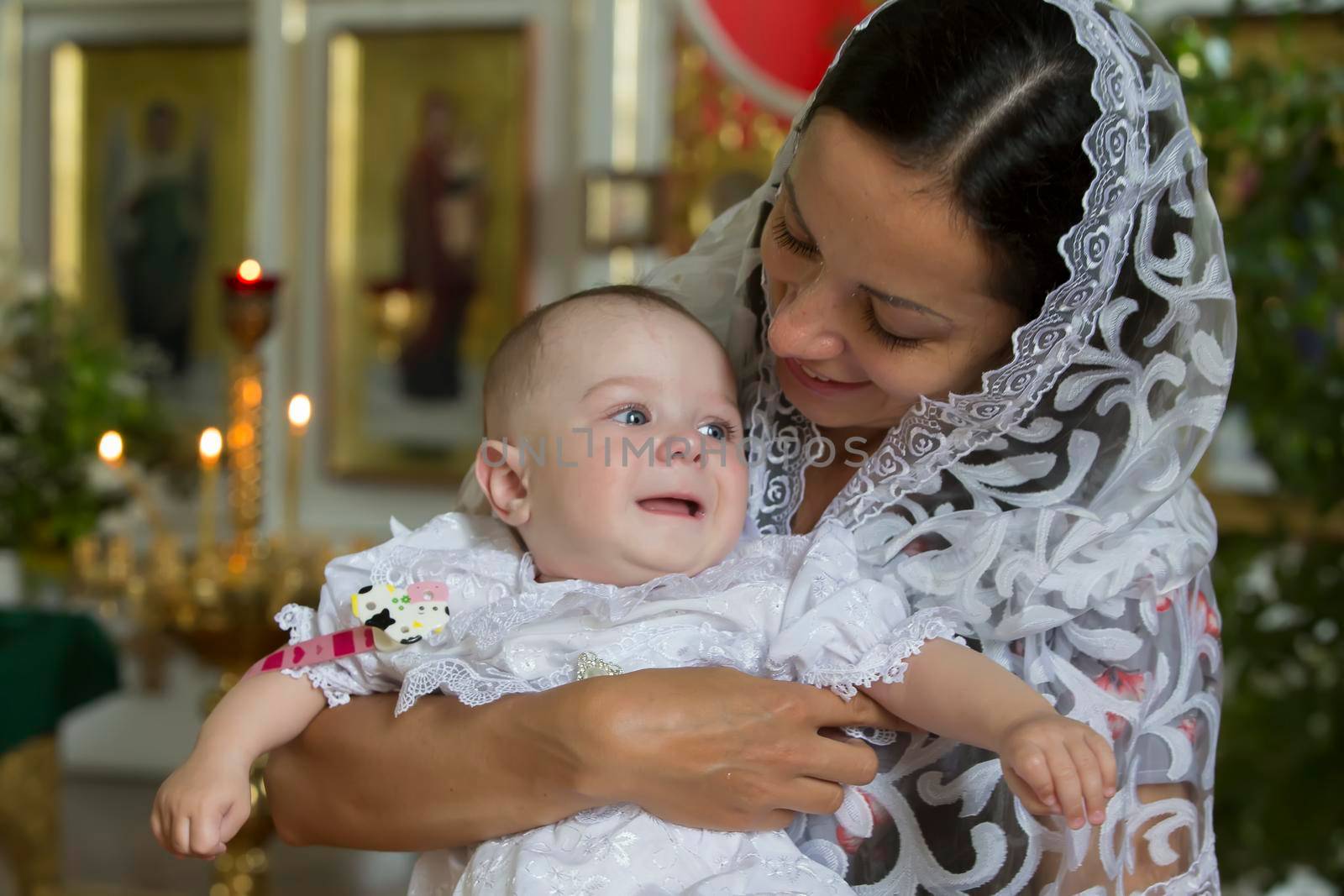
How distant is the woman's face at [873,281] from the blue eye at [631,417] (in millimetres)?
198

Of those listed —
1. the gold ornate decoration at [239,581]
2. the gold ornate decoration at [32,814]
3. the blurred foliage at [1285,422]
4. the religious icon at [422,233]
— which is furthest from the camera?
the religious icon at [422,233]

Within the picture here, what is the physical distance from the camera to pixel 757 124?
4531 mm

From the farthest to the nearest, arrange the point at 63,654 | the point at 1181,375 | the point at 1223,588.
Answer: the point at 63,654 → the point at 1223,588 → the point at 1181,375

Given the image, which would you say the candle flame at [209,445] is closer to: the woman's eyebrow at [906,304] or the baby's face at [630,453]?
the baby's face at [630,453]

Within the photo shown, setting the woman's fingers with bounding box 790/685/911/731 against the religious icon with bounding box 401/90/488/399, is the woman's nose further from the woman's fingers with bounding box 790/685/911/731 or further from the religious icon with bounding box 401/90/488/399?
the religious icon with bounding box 401/90/488/399

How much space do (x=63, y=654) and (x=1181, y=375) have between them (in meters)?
3.32

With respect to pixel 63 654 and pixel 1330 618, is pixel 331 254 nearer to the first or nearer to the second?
pixel 63 654

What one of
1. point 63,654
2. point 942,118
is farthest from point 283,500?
point 942,118

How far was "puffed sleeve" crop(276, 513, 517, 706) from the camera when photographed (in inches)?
61.9

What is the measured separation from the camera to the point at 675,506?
1575mm

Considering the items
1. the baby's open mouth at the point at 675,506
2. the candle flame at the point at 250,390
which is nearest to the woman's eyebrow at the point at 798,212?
the baby's open mouth at the point at 675,506

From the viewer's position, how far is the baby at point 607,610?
1.38m

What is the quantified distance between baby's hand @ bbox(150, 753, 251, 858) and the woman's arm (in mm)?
162

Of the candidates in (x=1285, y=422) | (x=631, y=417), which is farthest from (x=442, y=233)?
(x=631, y=417)
